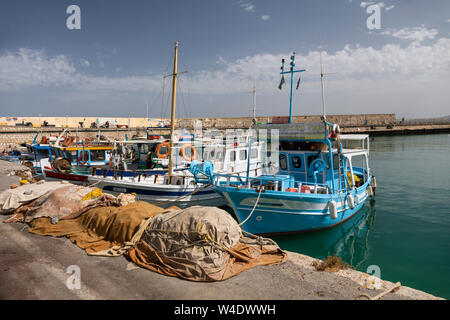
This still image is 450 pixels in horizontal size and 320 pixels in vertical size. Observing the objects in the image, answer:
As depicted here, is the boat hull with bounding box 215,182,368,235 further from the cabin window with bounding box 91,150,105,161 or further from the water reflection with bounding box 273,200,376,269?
the cabin window with bounding box 91,150,105,161

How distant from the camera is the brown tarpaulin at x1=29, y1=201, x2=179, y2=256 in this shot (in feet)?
24.7

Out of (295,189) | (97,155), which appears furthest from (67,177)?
(295,189)

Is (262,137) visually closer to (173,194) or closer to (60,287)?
(173,194)

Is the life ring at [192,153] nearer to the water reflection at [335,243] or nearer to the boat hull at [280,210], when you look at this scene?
the boat hull at [280,210]

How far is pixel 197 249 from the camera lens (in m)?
6.34

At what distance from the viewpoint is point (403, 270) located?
917 cm

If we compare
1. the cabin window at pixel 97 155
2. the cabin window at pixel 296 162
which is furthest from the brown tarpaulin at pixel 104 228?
the cabin window at pixel 97 155

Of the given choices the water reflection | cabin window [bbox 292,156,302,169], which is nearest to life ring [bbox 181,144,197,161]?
cabin window [bbox 292,156,302,169]

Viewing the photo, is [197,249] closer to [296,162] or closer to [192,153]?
[296,162]

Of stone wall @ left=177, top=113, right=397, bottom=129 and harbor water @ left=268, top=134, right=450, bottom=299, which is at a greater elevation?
stone wall @ left=177, top=113, right=397, bottom=129

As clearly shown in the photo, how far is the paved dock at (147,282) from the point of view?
5.48 metres

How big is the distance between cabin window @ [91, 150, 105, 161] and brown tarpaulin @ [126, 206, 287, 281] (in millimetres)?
13452
